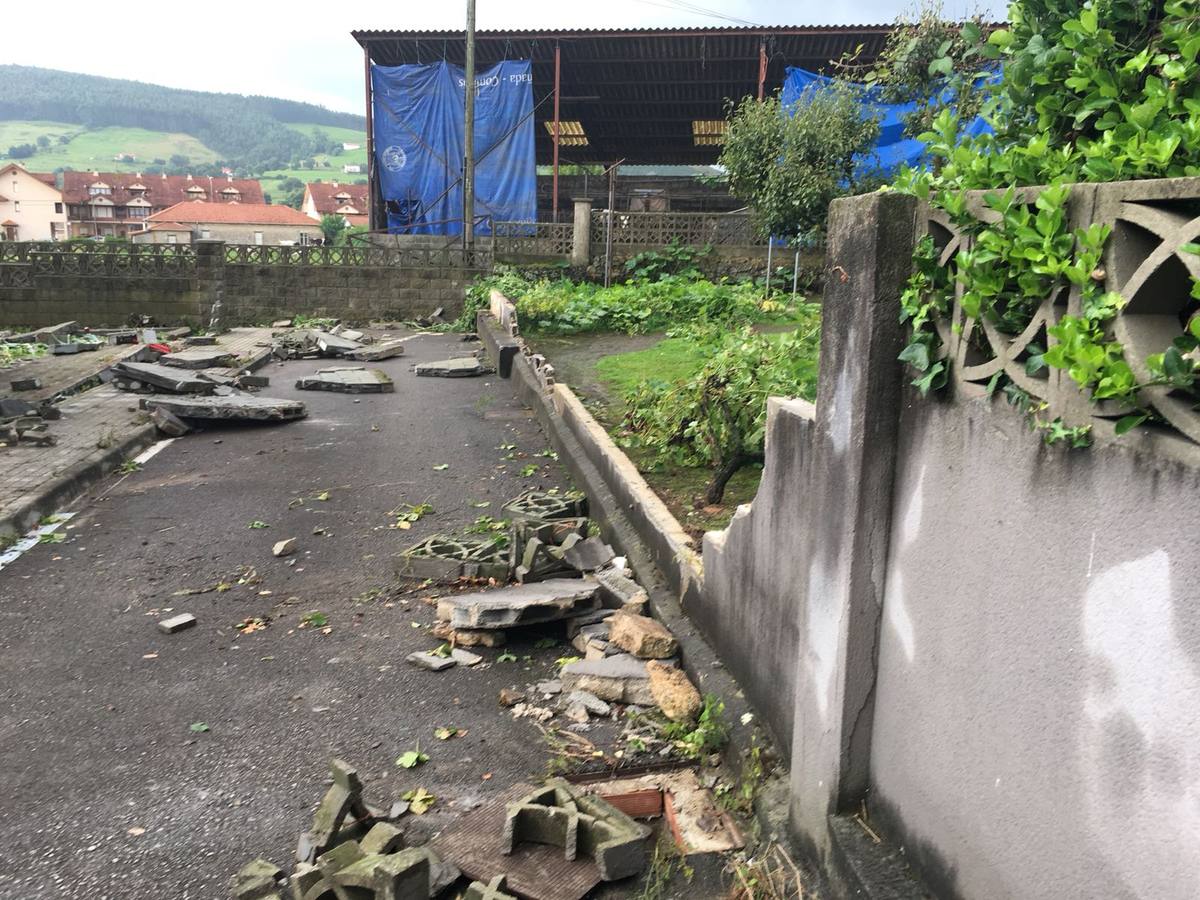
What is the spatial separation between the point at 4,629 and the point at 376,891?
3.88m

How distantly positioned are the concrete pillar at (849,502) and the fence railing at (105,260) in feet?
76.3

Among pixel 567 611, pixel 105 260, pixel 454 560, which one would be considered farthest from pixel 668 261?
pixel 567 611

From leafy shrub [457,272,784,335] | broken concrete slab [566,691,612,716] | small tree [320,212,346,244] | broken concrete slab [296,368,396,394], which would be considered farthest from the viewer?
small tree [320,212,346,244]

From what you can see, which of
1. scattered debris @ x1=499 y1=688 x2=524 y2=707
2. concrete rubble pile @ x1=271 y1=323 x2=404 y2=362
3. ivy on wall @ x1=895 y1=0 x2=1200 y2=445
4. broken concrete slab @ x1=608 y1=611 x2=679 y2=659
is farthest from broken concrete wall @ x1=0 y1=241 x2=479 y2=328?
ivy on wall @ x1=895 y1=0 x2=1200 y2=445

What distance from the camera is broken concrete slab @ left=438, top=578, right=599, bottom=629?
16.4ft

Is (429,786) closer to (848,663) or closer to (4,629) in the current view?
(848,663)

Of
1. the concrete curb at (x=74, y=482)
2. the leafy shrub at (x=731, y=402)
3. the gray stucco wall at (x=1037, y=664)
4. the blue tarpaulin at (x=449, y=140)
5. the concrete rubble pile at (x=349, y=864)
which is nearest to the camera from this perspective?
the gray stucco wall at (x=1037, y=664)

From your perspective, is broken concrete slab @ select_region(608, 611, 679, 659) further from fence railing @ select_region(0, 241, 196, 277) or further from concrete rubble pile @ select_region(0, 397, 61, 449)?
fence railing @ select_region(0, 241, 196, 277)

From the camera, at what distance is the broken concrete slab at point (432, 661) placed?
487 cm

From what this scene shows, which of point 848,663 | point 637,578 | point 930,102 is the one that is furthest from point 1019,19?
point 930,102

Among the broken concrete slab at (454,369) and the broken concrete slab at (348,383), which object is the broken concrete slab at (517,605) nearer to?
the broken concrete slab at (348,383)

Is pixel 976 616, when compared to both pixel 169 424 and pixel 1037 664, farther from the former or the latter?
pixel 169 424

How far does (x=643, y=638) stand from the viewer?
4.62 m

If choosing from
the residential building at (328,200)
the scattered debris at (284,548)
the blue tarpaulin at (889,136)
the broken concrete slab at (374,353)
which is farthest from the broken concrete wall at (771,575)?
the residential building at (328,200)
